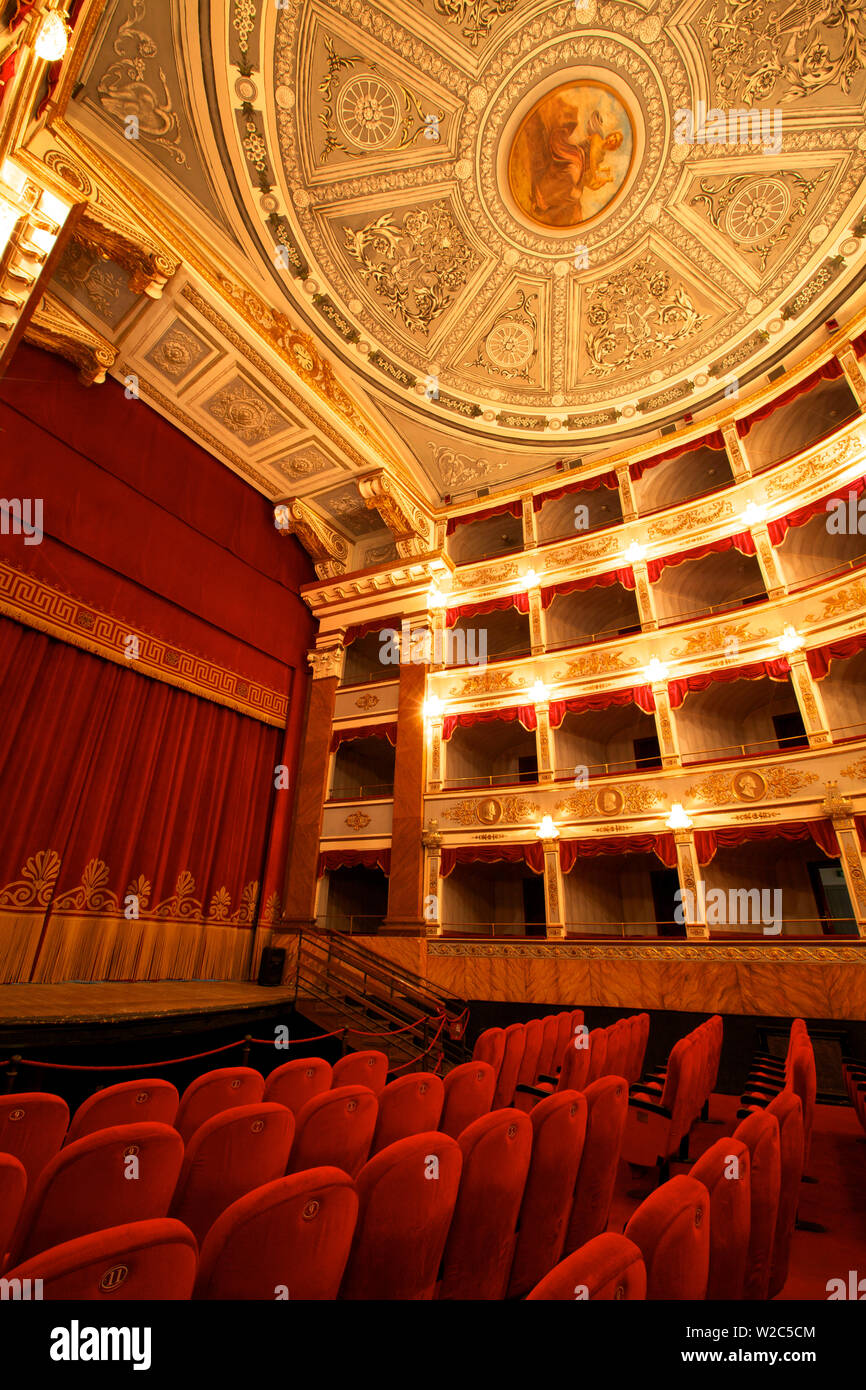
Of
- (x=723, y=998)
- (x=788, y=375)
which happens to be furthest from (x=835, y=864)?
(x=788, y=375)

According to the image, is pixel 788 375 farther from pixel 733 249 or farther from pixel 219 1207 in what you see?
pixel 219 1207

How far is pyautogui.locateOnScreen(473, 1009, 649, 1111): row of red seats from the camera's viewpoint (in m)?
3.89

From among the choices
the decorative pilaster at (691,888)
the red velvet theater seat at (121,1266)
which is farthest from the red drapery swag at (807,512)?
the red velvet theater seat at (121,1266)

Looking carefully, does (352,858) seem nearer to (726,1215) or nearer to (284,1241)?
(726,1215)

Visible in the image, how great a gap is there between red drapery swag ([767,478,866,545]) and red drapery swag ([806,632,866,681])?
195 centimetres

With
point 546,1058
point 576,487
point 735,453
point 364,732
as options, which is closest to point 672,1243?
point 546,1058

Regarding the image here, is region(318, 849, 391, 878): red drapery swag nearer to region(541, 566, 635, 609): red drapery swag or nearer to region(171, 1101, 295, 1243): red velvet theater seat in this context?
region(541, 566, 635, 609): red drapery swag

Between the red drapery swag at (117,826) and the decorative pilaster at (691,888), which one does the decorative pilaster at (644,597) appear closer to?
the decorative pilaster at (691,888)

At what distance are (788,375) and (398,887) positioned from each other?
10.3 meters

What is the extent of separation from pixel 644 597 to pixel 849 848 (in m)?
4.76

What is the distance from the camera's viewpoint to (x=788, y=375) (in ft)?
33.5

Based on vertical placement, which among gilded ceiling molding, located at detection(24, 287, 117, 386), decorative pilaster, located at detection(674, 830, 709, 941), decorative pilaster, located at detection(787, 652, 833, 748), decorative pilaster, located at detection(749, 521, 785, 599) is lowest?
decorative pilaster, located at detection(674, 830, 709, 941)

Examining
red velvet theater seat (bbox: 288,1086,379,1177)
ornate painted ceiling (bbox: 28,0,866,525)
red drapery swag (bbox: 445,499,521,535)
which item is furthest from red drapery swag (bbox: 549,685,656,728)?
red velvet theater seat (bbox: 288,1086,379,1177)

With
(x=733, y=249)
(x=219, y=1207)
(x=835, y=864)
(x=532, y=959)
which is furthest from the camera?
(x=835, y=864)
